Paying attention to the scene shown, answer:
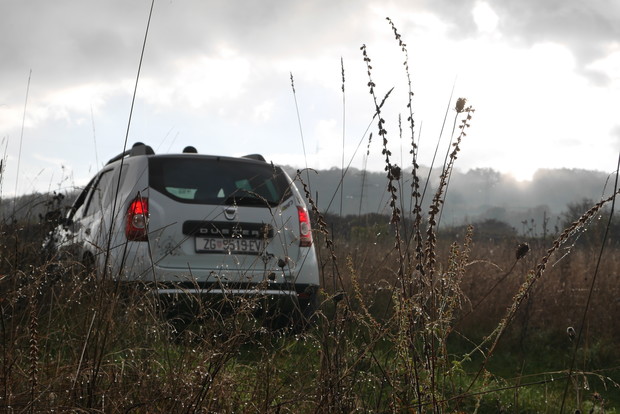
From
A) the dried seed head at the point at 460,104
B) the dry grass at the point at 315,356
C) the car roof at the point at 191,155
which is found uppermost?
the car roof at the point at 191,155

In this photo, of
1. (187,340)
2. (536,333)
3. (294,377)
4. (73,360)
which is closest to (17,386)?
(73,360)

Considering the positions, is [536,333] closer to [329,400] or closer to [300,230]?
[300,230]

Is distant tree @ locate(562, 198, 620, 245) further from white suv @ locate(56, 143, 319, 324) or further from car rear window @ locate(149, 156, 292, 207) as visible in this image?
car rear window @ locate(149, 156, 292, 207)

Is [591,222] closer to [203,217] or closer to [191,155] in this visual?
[203,217]

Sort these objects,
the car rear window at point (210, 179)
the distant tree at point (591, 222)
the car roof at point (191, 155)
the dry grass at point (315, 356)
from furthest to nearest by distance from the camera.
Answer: the car roof at point (191, 155) → the car rear window at point (210, 179) → the distant tree at point (591, 222) → the dry grass at point (315, 356)

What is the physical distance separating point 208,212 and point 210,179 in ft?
1.21

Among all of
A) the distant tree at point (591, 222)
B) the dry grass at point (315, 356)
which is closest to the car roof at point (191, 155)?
the dry grass at point (315, 356)

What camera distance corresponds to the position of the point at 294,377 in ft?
8.77

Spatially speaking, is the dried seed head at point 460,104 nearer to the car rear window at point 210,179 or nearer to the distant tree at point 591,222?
the distant tree at point 591,222

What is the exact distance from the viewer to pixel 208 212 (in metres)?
5.49

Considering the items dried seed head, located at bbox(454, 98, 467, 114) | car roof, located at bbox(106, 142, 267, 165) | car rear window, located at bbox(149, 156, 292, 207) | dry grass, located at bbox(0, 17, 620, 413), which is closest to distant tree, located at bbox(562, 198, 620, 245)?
dry grass, located at bbox(0, 17, 620, 413)

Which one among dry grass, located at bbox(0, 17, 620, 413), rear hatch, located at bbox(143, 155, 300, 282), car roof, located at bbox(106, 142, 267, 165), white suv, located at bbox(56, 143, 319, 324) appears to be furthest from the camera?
car roof, located at bbox(106, 142, 267, 165)

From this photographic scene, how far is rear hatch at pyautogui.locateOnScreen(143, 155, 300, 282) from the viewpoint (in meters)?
5.34

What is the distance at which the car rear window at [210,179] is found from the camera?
18.2 ft
